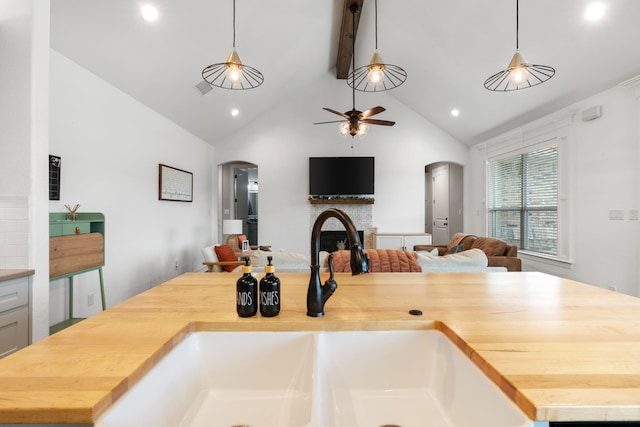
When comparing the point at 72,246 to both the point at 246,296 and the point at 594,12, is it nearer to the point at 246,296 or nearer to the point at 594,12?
the point at 246,296

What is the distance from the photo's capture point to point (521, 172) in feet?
16.7

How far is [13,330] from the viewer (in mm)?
1811

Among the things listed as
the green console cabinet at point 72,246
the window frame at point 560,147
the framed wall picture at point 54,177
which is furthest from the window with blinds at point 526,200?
the framed wall picture at point 54,177

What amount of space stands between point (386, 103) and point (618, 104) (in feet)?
12.3

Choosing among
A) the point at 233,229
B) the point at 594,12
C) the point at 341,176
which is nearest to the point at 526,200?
the point at 594,12

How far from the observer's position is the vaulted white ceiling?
299cm

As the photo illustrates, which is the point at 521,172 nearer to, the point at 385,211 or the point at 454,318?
the point at 385,211

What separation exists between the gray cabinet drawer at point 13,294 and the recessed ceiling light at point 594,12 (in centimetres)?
500

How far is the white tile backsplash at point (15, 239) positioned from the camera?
1918 mm

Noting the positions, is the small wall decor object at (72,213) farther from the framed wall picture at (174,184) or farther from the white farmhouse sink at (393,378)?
the white farmhouse sink at (393,378)

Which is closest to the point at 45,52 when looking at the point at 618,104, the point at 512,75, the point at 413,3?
the point at 512,75

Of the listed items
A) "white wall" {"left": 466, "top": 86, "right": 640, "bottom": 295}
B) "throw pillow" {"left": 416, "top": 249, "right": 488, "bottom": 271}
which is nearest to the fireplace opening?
"white wall" {"left": 466, "top": 86, "right": 640, "bottom": 295}

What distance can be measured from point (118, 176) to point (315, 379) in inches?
150

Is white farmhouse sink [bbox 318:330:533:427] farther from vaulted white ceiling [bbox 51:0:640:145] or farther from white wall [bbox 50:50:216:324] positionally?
vaulted white ceiling [bbox 51:0:640:145]
